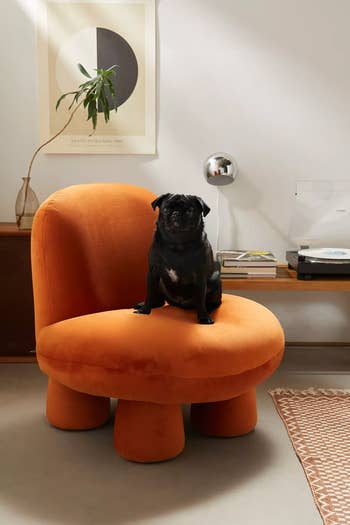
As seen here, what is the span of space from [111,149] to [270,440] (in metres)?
1.77

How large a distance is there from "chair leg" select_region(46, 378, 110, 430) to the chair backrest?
0.26m

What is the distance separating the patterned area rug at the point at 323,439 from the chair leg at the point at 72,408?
2.43 feet

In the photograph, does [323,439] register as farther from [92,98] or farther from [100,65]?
[100,65]

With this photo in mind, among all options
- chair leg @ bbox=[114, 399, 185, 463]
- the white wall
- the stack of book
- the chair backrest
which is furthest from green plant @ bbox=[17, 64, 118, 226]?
chair leg @ bbox=[114, 399, 185, 463]

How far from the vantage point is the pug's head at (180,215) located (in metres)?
2.07

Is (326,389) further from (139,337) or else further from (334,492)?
(139,337)

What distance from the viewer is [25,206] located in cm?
306

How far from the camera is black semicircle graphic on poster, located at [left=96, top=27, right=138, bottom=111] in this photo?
3.19 metres

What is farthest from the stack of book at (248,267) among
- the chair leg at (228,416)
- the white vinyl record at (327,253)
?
the chair leg at (228,416)

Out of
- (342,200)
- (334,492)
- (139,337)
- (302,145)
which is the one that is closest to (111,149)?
(302,145)

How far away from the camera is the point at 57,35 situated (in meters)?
3.19

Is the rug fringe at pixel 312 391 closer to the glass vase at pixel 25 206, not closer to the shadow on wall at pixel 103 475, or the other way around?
the shadow on wall at pixel 103 475

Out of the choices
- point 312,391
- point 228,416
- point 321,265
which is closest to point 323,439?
point 228,416

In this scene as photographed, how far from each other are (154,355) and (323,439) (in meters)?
0.80
